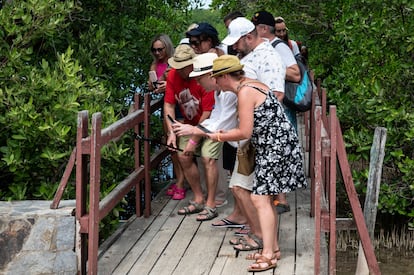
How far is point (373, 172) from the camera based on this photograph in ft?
24.0

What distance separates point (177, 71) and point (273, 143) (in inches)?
60.5

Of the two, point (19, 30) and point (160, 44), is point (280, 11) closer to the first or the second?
point (160, 44)

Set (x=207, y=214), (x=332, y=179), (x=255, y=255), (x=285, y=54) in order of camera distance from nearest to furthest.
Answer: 1. (x=332, y=179)
2. (x=255, y=255)
3. (x=285, y=54)
4. (x=207, y=214)

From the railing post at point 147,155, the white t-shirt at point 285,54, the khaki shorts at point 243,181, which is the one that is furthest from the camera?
the railing post at point 147,155

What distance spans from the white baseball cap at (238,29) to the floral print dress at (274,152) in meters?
0.73

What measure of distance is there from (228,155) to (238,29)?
1.07 meters

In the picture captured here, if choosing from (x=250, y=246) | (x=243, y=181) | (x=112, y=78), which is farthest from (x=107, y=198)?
(x=112, y=78)

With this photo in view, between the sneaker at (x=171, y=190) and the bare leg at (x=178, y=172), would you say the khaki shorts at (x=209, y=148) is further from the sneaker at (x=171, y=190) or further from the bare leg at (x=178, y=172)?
the sneaker at (x=171, y=190)

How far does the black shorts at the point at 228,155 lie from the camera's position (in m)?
6.80

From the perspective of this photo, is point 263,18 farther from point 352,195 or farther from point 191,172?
point 352,195

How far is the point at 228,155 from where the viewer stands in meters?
6.86

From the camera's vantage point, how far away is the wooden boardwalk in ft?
19.3

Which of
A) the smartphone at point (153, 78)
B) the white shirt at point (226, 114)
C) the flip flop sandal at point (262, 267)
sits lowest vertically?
the flip flop sandal at point (262, 267)

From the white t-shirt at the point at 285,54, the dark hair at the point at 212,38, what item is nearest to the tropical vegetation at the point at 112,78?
the dark hair at the point at 212,38
